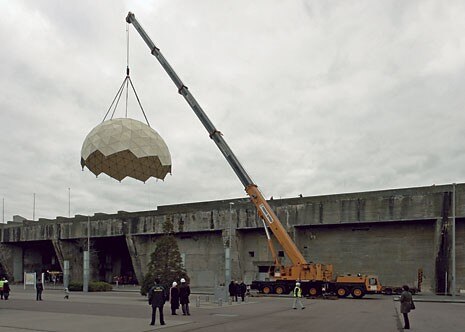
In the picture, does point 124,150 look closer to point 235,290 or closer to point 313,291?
point 235,290

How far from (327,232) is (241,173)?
16.7 meters

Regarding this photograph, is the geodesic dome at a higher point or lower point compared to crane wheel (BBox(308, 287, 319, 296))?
higher

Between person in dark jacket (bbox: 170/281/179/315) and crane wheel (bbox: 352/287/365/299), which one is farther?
crane wheel (bbox: 352/287/365/299)

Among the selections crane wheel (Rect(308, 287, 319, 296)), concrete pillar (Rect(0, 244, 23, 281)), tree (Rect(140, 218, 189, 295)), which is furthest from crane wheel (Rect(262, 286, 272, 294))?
concrete pillar (Rect(0, 244, 23, 281))

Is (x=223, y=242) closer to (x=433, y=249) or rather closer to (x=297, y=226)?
(x=297, y=226)

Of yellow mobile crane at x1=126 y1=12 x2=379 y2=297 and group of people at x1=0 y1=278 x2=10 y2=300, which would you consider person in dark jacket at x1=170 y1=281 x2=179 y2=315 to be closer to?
group of people at x1=0 y1=278 x2=10 y2=300

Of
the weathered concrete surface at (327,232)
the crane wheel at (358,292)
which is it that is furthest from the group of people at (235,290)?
the weathered concrete surface at (327,232)

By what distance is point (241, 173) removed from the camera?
40.4m

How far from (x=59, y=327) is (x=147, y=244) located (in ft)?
156

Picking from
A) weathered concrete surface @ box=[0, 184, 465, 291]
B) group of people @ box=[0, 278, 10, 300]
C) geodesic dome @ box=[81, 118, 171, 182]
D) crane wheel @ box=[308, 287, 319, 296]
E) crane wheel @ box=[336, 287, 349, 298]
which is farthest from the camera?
weathered concrete surface @ box=[0, 184, 465, 291]

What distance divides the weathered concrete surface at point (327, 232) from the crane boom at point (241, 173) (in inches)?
373

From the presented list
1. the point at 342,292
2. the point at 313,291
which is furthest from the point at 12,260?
the point at 342,292

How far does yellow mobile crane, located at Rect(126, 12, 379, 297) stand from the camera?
3922cm

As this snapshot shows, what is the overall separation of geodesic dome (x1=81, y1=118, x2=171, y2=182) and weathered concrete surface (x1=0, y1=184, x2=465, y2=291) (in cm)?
1448
